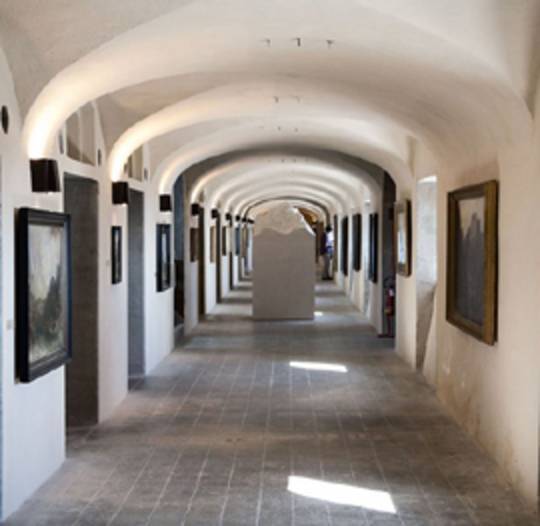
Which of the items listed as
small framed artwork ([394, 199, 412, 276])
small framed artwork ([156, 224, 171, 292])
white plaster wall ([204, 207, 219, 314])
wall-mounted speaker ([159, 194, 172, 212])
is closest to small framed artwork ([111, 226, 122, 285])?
small framed artwork ([156, 224, 171, 292])

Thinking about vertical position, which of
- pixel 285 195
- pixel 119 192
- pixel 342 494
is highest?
pixel 285 195

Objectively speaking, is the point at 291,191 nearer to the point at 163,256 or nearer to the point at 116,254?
the point at 163,256

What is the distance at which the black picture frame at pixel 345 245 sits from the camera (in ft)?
90.2

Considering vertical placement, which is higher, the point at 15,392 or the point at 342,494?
the point at 15,392

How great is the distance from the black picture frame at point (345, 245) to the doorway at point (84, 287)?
18.5 meters

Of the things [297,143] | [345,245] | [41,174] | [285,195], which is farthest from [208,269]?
[41,174]

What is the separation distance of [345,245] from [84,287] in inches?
772

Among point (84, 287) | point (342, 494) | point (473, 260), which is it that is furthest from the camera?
point (84, 287)

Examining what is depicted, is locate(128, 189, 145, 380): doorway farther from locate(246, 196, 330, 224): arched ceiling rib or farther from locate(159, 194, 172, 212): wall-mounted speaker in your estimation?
locate(246, 196, 330, 224): arched ceiling rib

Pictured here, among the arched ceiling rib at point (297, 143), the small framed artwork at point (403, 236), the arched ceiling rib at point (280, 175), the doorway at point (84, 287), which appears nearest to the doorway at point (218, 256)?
the arched ceiling rib at point (280, 175)

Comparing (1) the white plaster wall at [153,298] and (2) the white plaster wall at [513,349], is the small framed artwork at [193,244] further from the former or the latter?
(2) the white plaster wall at [513,349]

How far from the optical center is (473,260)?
847 centimetres

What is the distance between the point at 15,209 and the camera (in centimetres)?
638

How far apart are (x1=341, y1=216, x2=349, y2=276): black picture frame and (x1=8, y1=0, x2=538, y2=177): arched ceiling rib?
18294 mm
